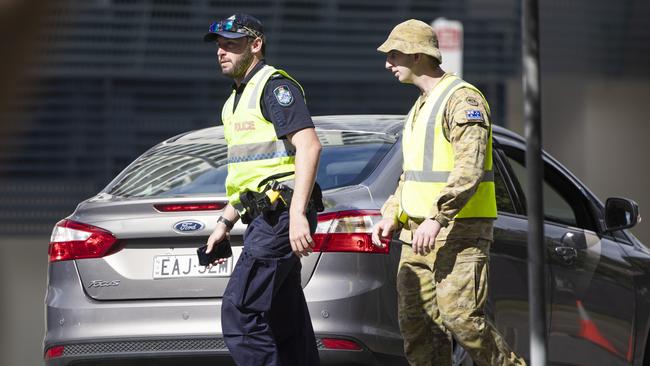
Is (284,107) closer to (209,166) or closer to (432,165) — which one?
(432,165)

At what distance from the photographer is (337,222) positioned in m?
4.75

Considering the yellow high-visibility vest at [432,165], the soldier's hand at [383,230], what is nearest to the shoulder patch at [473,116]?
the yellow high-visibility vest at [432,165]

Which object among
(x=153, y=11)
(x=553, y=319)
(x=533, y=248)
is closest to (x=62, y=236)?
(x=553, y=319)

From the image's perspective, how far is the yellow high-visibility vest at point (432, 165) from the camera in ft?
14.9

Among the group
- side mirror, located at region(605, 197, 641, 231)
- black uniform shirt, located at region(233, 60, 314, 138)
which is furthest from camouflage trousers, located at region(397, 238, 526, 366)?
side mirror, located at region(605, 197, 641, 231)

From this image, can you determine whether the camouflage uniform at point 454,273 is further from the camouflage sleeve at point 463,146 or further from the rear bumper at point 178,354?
the rear bumper at point 178,354

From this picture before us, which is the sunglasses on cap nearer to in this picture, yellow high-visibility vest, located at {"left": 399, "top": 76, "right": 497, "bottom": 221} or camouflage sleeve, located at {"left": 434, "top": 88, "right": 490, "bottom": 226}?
yellow high-visibility vest, located at {"left": 399, "top": 76, "right": 497, "bottom": 221}

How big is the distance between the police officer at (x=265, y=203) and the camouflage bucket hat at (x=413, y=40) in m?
0.39

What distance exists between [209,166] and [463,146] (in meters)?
1.48

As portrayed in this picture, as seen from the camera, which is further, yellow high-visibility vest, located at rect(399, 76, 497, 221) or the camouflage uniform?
yellow high-visibility vest, located at rect(399, 76, 497, 221)

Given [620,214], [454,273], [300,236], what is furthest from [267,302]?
[620,214]

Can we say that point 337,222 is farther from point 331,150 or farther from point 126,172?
point 126,172

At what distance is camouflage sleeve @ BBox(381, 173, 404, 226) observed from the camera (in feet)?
15.2

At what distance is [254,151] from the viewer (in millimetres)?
4594
